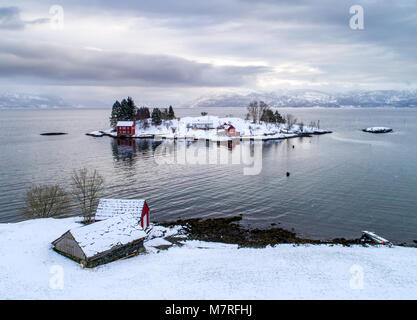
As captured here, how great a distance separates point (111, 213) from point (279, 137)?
10175 centimetres

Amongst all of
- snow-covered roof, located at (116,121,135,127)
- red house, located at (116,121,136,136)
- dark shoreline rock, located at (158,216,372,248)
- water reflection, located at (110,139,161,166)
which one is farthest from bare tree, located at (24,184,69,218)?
snow-covered roof, located at (116,121,135,127)

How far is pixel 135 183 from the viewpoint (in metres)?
51.1

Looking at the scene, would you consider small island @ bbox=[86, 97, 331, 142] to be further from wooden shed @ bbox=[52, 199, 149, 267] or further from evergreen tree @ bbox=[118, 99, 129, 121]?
wooden shed @ bbox=[52, 199, 149, 267]

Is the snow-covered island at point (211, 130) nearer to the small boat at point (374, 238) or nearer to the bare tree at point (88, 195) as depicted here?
the bare tree at point (88, 195)

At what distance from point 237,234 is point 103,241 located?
598 inches

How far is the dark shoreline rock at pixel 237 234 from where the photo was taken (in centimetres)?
3081

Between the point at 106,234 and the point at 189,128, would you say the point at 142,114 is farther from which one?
the point at 106,234

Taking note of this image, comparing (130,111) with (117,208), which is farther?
(130,111)

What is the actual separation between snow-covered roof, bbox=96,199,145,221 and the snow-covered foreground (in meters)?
4.41

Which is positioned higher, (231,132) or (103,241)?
(231,132)

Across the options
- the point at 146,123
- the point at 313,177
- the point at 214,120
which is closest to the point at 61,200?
the point at 313,177

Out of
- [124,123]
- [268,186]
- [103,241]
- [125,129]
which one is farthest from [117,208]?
[124,123]

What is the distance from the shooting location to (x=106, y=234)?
83.5 ft

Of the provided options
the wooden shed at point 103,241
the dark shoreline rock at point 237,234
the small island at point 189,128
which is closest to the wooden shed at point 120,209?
the wooden shed at point 103,241
